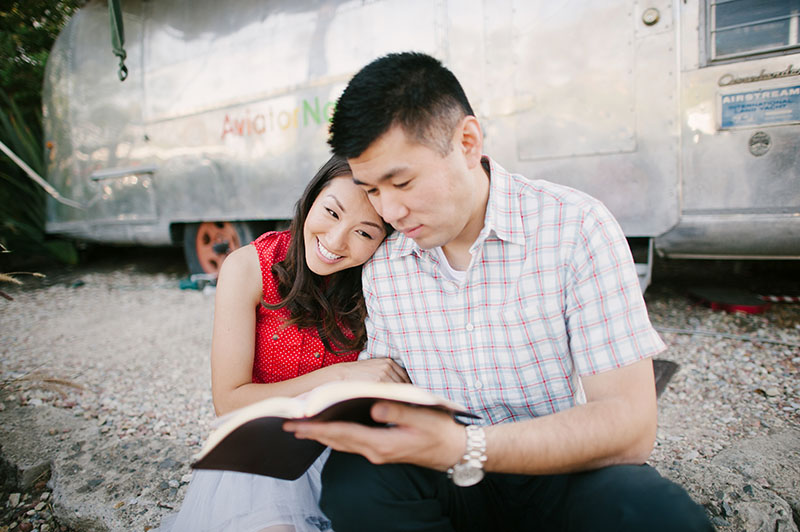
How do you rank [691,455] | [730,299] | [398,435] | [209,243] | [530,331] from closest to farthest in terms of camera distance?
1. [398,435]
2. [530,331]
3. [691,455]
4. [730,299]
5. [209,243]

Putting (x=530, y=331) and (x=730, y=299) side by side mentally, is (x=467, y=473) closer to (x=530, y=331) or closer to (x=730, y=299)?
(x=530, y=331)

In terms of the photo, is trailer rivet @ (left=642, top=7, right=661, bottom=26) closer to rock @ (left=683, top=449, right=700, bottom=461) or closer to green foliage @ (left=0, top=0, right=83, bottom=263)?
rock @ (left=683, top=449, right=700, bottom=461)

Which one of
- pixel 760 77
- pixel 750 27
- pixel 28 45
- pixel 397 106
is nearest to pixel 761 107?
pixel 760 77

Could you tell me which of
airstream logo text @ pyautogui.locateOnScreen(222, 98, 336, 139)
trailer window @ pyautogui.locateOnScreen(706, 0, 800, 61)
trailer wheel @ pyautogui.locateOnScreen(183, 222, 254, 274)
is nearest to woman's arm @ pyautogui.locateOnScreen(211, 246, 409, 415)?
airstream logo text @ pyautogui.locateOnScreen(222, 98, 336, 139)

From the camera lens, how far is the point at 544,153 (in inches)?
128

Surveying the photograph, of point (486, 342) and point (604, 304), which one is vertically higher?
point (604, 304)

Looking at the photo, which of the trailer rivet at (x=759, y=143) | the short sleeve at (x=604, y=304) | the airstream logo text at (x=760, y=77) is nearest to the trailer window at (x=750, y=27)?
the airstream logo text at (x=760, y=77)

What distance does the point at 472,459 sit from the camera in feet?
3.74

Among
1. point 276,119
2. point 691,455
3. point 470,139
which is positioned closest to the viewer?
point 470,139

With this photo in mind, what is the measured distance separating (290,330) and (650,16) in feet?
8.78

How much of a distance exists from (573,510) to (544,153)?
2524 millimetres

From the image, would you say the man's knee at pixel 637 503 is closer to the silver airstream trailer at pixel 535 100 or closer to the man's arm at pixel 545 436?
the man's arm at pixel 545 436

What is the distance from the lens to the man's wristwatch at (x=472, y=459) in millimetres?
1139

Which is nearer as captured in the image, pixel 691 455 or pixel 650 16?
pixel 691 455
